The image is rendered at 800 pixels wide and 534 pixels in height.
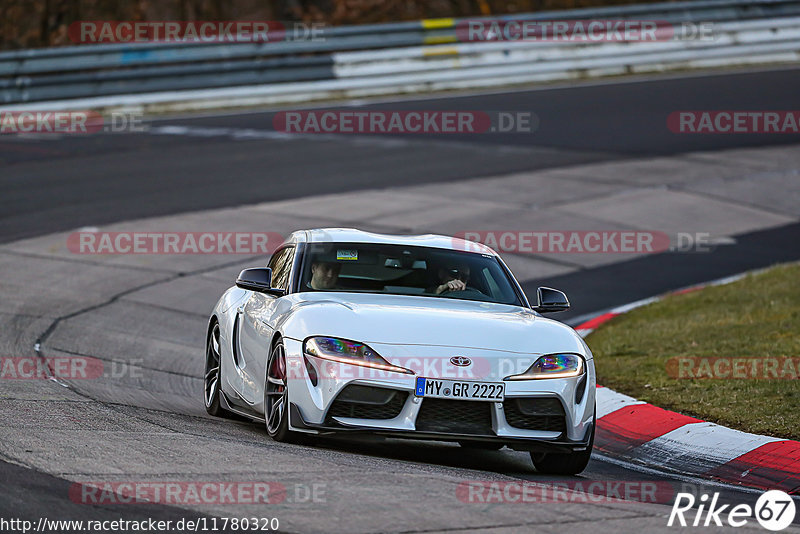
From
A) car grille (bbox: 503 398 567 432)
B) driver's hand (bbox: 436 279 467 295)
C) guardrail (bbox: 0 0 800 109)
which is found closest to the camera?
car grille (bbox: 503 398 567 432)

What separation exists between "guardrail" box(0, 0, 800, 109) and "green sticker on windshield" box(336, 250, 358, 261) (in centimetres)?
1575

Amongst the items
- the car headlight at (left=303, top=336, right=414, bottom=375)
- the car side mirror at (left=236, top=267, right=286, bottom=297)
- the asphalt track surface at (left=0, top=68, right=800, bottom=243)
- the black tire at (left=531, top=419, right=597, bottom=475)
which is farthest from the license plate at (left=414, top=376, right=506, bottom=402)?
the asphalt track surface at (left=0, top=68, right=800, bottom=243)

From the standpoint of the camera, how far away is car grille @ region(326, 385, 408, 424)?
6945 mm

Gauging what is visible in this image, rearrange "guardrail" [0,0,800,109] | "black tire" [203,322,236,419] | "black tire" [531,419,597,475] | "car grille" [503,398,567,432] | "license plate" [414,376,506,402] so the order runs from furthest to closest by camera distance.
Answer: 1. "guardrail" [0,0,800,109]
2. "black tire" [203,322,236,419]
3. "black tire" [531,419,597,475]
4. "car grille" [503,398,567,432]
5. "license plate" [414,376,506,402]

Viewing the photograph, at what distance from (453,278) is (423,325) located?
4.16 ft

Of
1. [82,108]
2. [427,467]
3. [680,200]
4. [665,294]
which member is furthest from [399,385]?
[82,108]

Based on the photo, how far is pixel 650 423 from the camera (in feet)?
29.5

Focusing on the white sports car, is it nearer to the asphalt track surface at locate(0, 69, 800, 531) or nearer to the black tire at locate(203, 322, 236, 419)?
the black tire at locate(203, 322, 236, 419)

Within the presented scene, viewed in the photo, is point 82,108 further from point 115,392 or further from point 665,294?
point 115,392

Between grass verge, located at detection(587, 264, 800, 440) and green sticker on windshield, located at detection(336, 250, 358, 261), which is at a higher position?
green sticker on windshield, located at detection(336, 250, 358, 261)

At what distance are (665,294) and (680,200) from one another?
446 centimetres

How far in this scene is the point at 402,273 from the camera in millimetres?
8445

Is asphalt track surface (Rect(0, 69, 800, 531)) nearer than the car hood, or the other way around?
the car hood

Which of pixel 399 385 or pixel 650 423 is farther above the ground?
pixel 399 385
